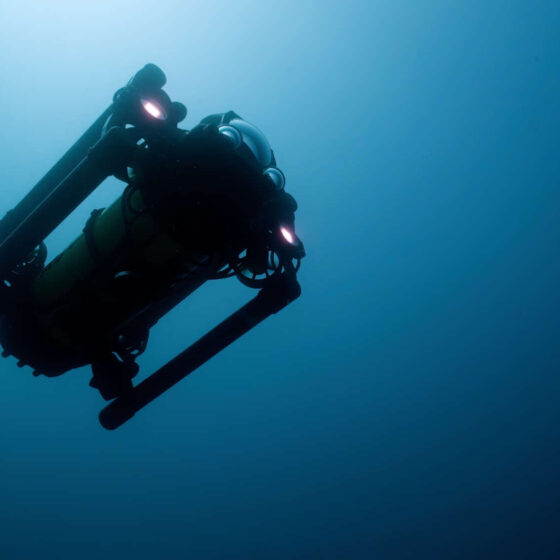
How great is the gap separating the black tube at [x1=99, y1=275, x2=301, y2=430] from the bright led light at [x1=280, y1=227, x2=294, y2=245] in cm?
22

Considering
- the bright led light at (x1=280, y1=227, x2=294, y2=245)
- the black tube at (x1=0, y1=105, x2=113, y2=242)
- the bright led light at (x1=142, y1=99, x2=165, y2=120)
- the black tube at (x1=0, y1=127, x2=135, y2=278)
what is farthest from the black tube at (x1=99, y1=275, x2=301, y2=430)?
the black tube at (x1=0, y1=105, x2=113, y2=242)

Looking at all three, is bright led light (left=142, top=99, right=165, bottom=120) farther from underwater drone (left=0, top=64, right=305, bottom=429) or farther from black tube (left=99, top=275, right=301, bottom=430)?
black tube (left=99, top=275, right=301, bottom=430)

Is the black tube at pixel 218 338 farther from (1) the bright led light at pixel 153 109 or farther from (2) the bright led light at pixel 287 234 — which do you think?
(1) the bright led light at pixel 153 109

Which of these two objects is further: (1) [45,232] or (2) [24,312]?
(2) [24,312]

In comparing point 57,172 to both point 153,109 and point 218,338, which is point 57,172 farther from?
point 218,338

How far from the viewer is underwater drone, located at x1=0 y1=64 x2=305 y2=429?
7.34ft

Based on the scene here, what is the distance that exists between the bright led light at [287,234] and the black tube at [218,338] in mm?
220

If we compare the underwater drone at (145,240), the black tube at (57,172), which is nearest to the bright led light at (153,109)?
the underwater drone at (145,240)

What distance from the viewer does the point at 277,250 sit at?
2.45 metres

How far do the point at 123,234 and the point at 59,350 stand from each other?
132 cm

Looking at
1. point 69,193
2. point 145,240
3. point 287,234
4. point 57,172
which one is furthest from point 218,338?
point 57,172

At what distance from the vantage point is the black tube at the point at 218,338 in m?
2.44

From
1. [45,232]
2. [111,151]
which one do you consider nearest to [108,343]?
[45,232]

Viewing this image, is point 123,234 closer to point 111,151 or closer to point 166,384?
point 111,151
